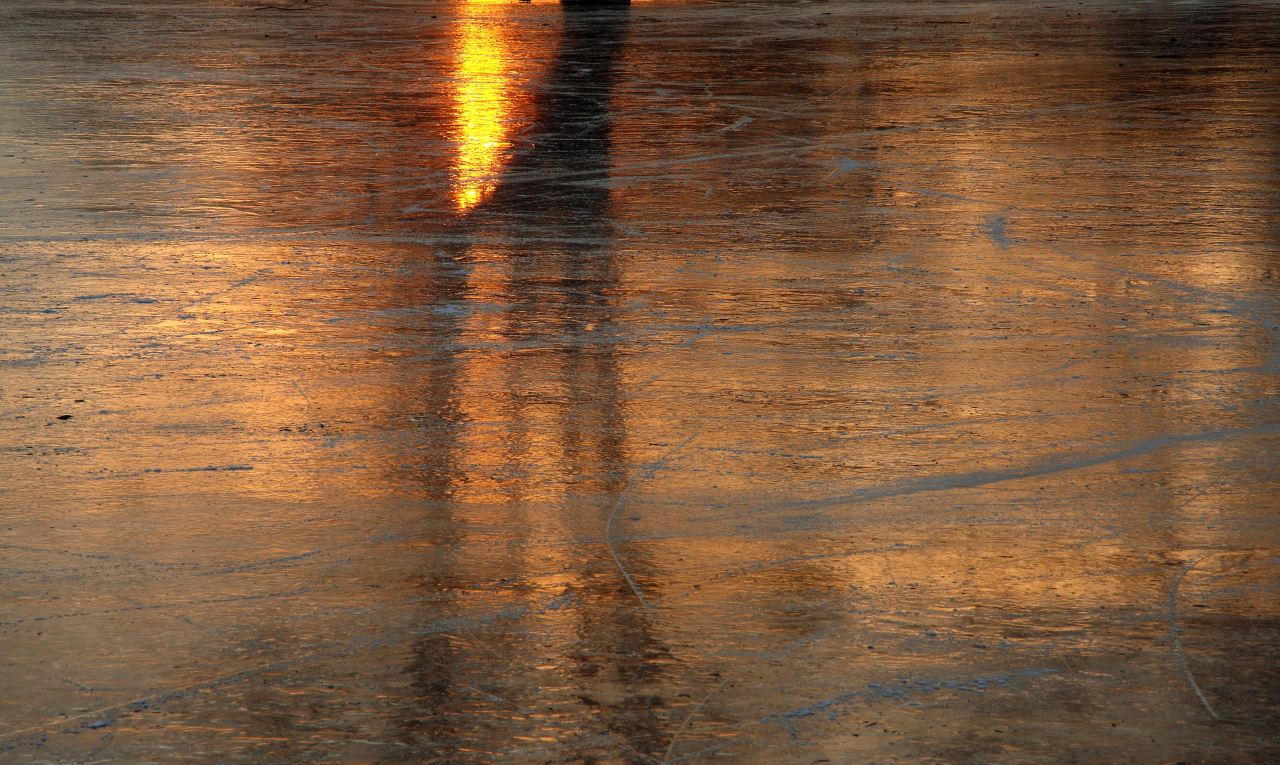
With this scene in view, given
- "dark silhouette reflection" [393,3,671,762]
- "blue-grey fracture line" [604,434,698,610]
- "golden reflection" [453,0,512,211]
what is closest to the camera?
"dark silhouette reflection" [393,3,671,762]

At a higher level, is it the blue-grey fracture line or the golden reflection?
the golden reflection

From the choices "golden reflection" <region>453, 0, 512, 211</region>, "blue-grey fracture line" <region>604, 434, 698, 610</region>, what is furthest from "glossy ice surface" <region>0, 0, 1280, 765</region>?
"golden reflection" <region>453, 0, 512, 211</region>

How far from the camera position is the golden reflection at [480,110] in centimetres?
910

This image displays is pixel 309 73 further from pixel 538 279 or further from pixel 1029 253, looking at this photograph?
pixel 1029 253

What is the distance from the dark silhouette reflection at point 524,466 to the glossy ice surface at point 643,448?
18 mm

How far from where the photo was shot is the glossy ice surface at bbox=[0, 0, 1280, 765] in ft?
9.70

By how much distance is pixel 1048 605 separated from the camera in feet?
11.1

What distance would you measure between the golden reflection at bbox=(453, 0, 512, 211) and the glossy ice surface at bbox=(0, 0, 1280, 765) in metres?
0.12

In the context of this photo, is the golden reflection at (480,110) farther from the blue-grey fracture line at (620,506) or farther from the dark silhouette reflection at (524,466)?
the blue-grey fracture line at (620,506)

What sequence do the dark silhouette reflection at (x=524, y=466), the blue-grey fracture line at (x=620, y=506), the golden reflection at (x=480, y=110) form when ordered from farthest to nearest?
the golden reflection at (x=480, y=110), the blue-grey fracture line at (x=620, y=506), the dark silhouette reflection at (x=524, y=466)

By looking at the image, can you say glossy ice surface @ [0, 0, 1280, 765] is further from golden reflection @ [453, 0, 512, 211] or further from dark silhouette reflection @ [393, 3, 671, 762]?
golden reflection @ [453, 0, 512, 211]

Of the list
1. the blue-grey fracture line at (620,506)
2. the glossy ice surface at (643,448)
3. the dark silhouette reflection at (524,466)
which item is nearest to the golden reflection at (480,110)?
the glossy ice surface at (643,448)

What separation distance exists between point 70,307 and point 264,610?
11.2 feet

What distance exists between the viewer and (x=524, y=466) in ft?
14.3
